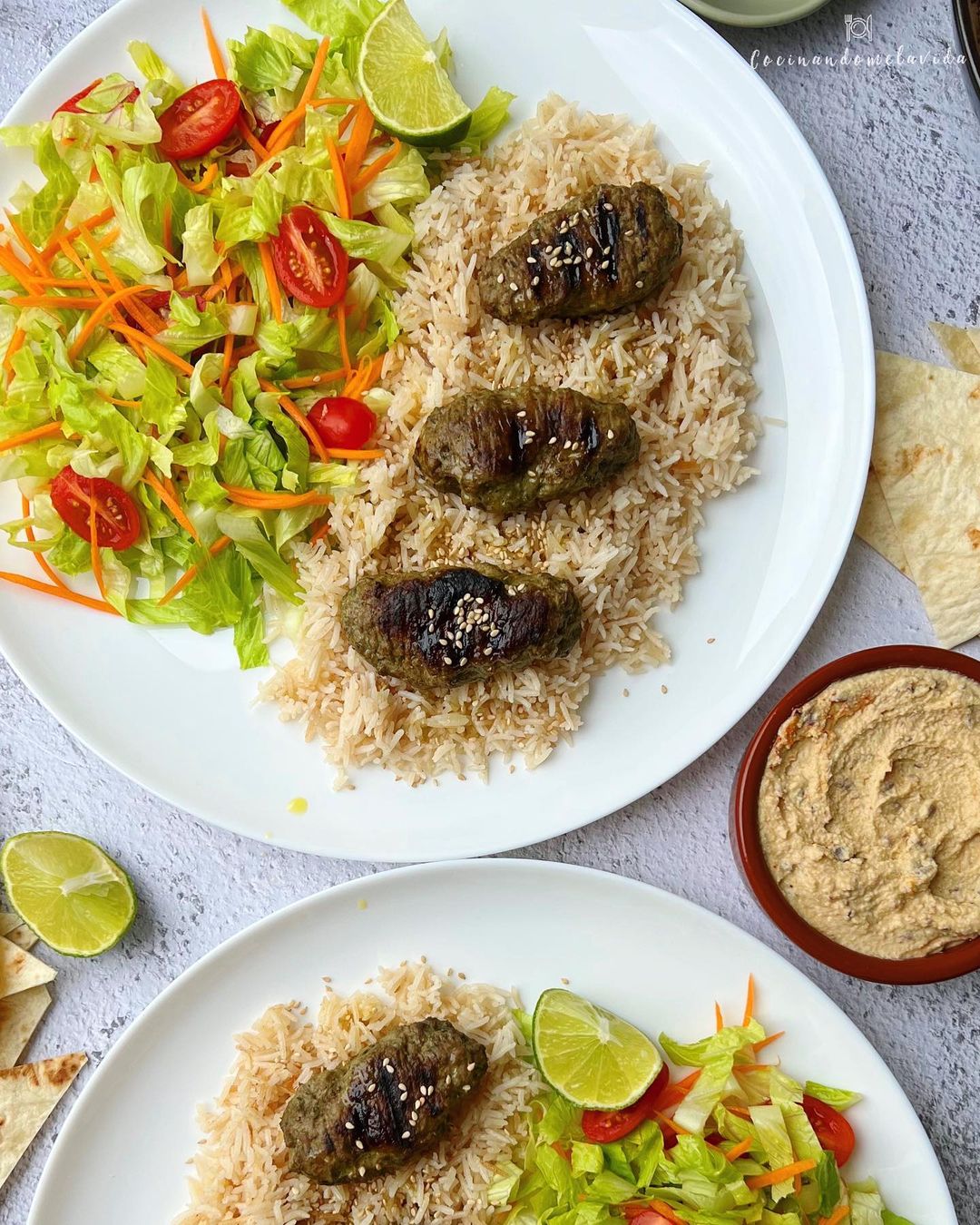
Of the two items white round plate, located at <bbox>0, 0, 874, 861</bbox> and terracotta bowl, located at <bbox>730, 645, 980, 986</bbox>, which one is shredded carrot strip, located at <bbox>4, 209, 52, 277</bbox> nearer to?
white round plate, located at <bbox>0, 0, 874, 861</bbox>

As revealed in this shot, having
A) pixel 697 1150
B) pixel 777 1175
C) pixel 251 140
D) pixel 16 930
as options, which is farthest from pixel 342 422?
pixel 777 1175

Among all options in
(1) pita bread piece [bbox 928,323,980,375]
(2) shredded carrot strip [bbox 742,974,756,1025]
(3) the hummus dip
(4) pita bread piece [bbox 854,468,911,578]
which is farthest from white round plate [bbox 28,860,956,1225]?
(1) pita bread piece [bbox 928,323,980,375]

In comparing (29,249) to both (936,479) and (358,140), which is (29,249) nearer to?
(358,140)

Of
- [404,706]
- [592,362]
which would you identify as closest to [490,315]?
[592,362]

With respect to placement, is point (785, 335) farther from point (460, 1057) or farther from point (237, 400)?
point (460, 1057)

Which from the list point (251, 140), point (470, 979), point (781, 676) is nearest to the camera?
point (251, 140)

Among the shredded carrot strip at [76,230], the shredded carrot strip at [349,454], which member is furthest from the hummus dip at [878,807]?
the shredded carrot strip at [76,230]

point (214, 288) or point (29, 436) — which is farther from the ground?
point (214, 288)
